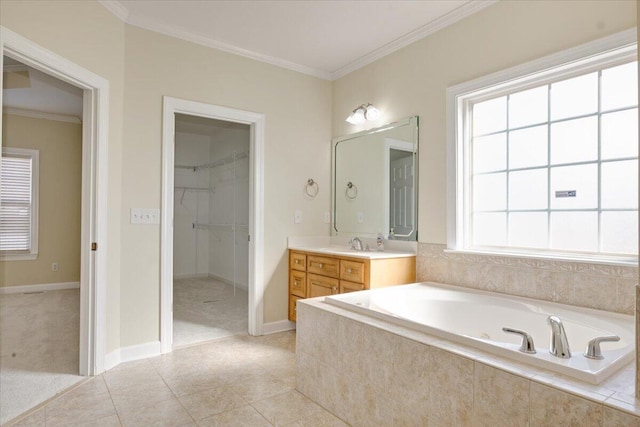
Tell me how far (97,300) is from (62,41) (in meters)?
1.63

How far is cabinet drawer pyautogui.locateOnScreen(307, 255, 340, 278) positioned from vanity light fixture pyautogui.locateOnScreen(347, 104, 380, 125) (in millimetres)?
1329

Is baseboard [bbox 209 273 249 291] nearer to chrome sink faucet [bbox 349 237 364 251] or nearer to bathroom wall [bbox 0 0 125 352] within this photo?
chrome sink faucet [bbox 349 237 364 251]

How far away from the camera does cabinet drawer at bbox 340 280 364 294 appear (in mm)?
2854

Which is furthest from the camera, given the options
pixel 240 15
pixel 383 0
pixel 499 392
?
pixel 240 15

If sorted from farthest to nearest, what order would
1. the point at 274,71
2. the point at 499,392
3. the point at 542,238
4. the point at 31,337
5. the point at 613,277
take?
1. the point at 274,71
2. the point at 31,337
3. the point at 542,238
4. the point at 613,277
5. the point at 499,392

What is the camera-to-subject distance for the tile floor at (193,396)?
78.3 inches

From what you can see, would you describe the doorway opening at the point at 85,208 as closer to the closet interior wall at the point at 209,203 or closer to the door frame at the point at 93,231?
the door frame at the point at 93,231

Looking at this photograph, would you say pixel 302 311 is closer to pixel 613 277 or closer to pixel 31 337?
pixel 613 277

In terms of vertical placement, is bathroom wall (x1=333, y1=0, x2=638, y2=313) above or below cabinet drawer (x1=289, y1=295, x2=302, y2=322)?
above

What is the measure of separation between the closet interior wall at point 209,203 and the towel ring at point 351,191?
2.25 m

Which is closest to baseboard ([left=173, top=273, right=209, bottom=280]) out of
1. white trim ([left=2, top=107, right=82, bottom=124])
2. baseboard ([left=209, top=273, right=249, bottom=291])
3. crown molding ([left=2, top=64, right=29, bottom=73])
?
baseboard ([left=209, top=273, right=249, bottom=291])

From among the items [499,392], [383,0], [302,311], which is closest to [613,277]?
[499,392]

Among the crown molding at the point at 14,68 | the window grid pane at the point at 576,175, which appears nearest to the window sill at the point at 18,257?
the crown molding at the point at 14,68

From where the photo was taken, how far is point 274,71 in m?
3.61
